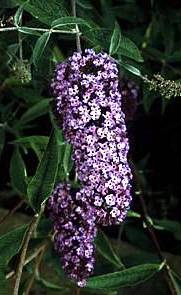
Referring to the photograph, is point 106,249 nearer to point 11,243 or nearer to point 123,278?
point 123,278

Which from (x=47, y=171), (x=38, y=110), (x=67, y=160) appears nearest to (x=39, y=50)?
(x=47, y=171)

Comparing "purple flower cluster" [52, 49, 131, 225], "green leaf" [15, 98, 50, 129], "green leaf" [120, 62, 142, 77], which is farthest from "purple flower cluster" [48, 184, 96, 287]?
"green leaf" [15, 98, 50, 129]

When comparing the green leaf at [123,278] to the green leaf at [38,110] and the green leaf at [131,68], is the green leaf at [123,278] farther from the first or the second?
the green leaf at [38,110]

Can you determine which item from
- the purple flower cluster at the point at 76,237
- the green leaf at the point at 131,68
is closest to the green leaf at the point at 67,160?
the purple flower cluster at the point at 76,237

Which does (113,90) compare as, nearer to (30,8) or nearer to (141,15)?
(30,8)

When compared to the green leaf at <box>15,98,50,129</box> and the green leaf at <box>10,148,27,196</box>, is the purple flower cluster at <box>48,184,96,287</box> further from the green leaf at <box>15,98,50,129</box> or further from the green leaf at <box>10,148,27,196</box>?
the green leaf at <box>15,98,50,129</box>

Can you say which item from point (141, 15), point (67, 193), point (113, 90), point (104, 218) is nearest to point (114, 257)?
point (67, 193)
